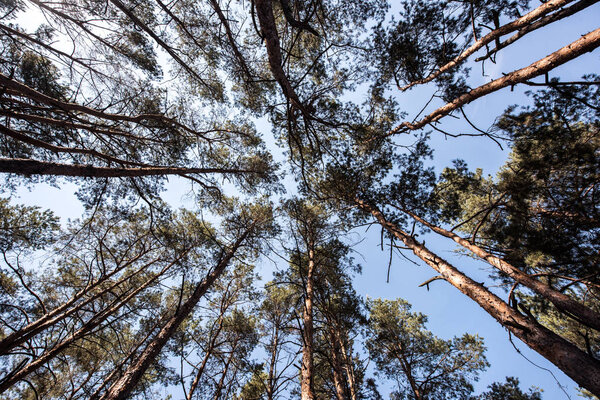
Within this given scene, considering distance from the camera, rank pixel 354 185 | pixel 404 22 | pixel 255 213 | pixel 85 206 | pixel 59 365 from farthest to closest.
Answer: pixel 255 213, pixel 59 365, pixel 354 185, pixel 85 206, pixel 404 22

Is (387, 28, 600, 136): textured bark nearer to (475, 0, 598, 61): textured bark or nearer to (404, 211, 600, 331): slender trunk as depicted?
(475, 0, 598, 61): textured bark

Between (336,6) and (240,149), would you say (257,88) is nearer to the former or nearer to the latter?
(240,149)

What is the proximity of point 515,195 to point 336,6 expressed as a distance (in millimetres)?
6671

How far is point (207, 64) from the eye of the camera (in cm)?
618

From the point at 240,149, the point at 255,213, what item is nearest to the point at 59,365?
the point at 255,213

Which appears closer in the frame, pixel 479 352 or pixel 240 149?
pixel 240 149

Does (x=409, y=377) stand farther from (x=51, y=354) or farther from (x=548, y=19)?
(x=548, y=19)

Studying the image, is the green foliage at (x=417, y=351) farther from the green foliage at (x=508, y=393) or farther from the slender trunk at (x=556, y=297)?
the slender trunk at (x=556, y=297)

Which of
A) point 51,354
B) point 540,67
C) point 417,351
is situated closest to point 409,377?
point 417,351

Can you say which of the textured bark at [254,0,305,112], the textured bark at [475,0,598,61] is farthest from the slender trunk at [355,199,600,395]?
the textured bark at [475,0,598,61]

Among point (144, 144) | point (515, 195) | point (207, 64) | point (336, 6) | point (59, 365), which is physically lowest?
point (59, 365)

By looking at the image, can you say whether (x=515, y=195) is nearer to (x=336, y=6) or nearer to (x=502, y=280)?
(x=502, y=280)

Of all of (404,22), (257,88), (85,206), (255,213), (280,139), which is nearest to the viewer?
(404,22)

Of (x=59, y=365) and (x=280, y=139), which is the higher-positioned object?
(x=280, y=139)
